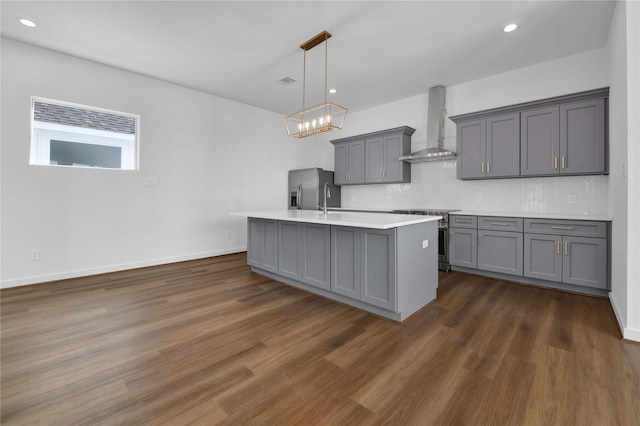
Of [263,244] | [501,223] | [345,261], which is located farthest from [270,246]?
[501,223]

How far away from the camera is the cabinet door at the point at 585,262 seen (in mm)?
3004

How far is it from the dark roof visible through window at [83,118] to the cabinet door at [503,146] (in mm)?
5373

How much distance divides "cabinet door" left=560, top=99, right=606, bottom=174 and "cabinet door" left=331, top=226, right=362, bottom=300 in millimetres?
2906

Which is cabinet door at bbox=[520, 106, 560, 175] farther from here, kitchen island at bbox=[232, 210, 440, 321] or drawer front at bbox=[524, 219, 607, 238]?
kitchen island at bbox=[232, 210, 440, 321]

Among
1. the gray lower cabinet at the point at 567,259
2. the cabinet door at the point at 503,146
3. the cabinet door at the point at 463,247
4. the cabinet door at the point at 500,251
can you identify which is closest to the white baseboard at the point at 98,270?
the cabinet door at the point at 463,247

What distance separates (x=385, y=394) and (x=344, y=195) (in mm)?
5114

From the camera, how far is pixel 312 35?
3.24 m

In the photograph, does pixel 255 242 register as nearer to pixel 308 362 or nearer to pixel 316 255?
pixel 316 255

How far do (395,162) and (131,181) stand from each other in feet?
14.4

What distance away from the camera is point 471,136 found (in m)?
4.15

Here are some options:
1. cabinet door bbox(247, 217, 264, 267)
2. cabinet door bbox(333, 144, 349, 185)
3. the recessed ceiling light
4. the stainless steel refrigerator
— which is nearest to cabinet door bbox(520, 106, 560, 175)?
cabinet door bbox(333, 144, 349, 185)

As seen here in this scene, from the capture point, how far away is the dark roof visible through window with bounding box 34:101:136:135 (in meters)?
3.65

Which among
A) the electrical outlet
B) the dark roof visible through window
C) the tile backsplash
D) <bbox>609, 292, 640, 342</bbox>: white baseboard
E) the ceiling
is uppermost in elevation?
the ceiling

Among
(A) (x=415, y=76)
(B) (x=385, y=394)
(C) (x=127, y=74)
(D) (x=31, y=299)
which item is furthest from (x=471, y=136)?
(D) (x=31, y=299)
